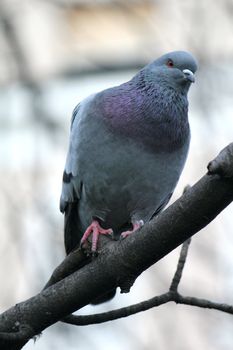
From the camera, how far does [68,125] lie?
11.5 m

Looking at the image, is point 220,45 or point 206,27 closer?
point 206,27

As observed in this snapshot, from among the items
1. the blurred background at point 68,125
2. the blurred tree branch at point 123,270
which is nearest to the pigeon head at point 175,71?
the blurred tree branch at point 123,270

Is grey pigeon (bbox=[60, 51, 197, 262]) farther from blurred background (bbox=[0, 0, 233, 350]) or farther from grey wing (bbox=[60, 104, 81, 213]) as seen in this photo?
blurred background (bbox=[0, 0, 233, 350])

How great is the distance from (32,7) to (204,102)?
5.54 metres

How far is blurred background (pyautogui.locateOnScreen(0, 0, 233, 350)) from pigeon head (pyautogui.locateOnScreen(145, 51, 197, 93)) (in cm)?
343

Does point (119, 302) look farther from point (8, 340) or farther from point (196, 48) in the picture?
point (8, 340)

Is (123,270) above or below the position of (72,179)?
below

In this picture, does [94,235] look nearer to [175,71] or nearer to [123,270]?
[123,270]

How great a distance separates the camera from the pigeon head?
19.6 ft

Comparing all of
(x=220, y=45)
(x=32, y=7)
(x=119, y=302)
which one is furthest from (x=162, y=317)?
(x=32, y=7)

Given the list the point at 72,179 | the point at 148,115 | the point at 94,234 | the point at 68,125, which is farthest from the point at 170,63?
the point at 68,125

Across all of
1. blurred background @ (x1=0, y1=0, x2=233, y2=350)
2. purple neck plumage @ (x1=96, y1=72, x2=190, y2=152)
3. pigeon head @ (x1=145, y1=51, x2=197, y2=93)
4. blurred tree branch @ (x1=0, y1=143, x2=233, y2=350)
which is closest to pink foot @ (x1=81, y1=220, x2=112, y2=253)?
blurred tree branch @ (x1=0, y1=143, x2=233, y2=350)

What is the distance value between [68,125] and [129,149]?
19.4ft

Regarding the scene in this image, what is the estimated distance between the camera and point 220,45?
12781mm
